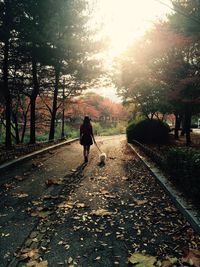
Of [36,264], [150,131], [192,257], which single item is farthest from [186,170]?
[150,131]

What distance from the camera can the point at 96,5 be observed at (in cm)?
2208

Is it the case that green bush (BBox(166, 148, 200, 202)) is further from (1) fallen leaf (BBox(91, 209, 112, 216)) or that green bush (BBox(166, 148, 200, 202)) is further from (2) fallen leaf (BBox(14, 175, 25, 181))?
(2) fallen leaf (BBox(14, 175, 25, 181))

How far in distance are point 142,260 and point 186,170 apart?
3.23 m

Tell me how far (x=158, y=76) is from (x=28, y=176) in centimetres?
902

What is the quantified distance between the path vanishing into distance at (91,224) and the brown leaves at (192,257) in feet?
0.04

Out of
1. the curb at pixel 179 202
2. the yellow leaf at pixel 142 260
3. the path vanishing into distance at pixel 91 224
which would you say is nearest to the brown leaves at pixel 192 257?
the path vanishing into distance at pixel 91 224

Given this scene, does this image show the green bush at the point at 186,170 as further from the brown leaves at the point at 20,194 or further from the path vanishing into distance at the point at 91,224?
the brown leaves at the point at 20,194

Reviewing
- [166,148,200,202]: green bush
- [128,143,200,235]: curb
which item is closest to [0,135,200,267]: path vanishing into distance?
[128,143,200,235]: curb

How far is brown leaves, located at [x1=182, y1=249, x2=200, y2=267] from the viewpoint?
13.9ft

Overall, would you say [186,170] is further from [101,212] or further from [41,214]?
[41,214]

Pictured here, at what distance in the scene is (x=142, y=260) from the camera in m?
4.32

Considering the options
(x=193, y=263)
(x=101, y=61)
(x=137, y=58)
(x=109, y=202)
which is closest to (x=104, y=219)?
(x=109, y=202)

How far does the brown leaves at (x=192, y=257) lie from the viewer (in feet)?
13.9

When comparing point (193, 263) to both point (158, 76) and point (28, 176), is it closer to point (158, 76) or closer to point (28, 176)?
point (28, 176)
